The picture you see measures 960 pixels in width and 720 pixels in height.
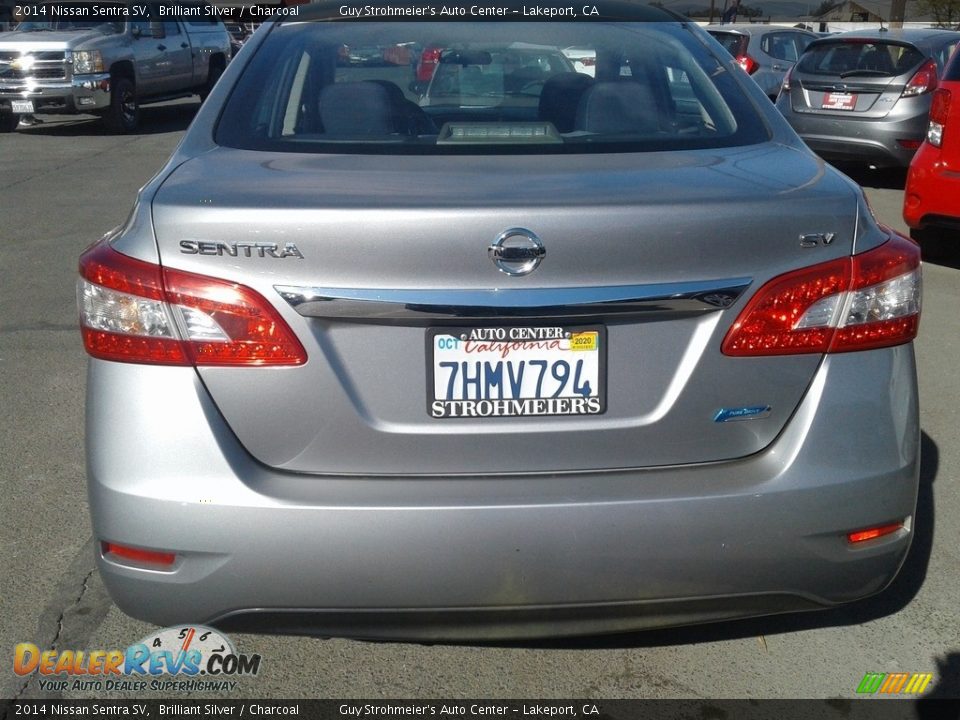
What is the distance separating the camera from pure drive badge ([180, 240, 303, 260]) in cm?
225

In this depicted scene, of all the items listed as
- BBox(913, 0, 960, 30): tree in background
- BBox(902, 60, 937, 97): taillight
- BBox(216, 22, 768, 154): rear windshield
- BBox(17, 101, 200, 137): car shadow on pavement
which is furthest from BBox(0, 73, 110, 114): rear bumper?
BBox(913, 0, 960, 30): tree in background

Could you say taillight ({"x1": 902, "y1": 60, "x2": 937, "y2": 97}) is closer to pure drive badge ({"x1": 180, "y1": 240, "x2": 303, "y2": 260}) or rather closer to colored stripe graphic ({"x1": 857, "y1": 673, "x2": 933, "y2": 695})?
colored stripe graphic ({"x1": 857, "y1": 673, "x2": 933, "y2": 695})

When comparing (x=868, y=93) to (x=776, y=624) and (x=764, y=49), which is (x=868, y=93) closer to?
(x=764, y=49)

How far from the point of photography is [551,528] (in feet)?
7.48

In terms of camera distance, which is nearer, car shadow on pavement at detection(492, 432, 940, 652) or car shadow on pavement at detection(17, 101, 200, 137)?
car shadow on pavement at detection(492, 432, 940, 652)

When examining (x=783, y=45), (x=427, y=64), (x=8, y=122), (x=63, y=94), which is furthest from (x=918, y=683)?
(x=8, y=122)

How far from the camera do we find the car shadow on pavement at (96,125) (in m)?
16.3

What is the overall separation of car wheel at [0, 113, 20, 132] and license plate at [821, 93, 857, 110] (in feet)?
37.8

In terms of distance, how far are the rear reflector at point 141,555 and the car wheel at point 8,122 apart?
15.6 meters

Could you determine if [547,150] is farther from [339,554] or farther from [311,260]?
[339,554]

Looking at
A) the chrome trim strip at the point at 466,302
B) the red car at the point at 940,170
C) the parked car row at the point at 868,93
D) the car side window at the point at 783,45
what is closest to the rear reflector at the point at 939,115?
the red car at the point at 940,170

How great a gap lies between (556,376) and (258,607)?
786 millimetres

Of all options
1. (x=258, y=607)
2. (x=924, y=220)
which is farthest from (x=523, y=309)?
(x=924, y=220)

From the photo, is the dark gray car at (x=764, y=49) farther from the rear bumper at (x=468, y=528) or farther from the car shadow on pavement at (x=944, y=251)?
the rear bumper at (x=468, y=528)
